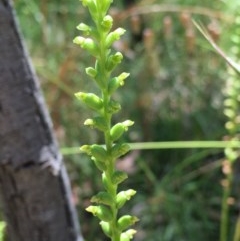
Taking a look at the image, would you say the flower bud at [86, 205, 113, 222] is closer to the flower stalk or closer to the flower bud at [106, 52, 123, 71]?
the flower stalk

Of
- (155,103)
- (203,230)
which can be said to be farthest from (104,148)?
(155,103)

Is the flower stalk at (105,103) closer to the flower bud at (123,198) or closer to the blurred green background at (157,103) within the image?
the flower bud at (123,198)

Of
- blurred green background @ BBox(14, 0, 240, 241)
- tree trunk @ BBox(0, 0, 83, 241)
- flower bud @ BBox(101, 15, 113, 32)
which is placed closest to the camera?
flower bud @ BBox(101, 15, 113, 32)

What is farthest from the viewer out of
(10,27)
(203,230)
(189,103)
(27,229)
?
(189,103)

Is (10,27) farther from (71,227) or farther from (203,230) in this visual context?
(203,230)

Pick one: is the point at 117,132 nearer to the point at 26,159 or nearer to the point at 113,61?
the point at 113,61

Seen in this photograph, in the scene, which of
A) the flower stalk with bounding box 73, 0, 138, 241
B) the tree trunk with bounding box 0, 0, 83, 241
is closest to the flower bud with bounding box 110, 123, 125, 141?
the flower stalk with bounding box 73, 0, 138, 241
